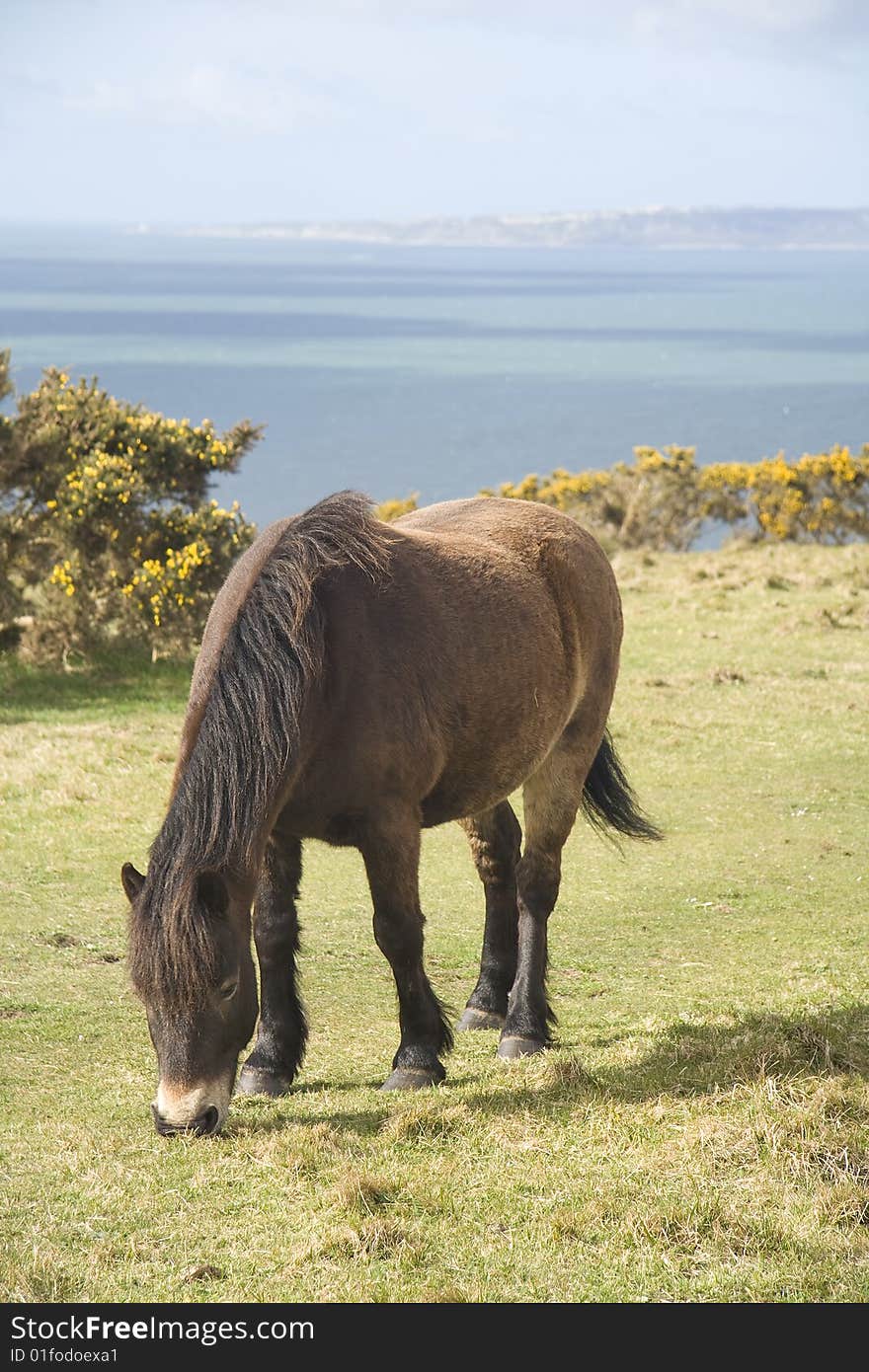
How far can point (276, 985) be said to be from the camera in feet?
18.7

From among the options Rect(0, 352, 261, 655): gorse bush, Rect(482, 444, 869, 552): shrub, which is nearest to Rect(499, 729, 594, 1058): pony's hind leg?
Rect(0, 352, 261, 655): gorse bush

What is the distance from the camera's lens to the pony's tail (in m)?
7.31

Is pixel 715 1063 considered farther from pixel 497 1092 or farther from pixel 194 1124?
pixel 194 1124

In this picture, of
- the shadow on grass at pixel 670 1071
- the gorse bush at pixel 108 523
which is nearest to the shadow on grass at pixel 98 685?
the gorse bush at pixel 108 523

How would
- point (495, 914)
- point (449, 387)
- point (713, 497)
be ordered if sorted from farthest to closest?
point (449, 387), point (713, 497), point (495, 914)

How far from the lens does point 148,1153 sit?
481 centimetres

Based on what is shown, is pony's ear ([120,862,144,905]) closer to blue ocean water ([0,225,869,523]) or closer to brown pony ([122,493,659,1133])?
brown pony ([122,493,659,1133])

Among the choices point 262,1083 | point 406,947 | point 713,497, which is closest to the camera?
point 406,947

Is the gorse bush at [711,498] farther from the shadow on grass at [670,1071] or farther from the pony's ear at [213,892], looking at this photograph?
the pony's ear at [213,892]

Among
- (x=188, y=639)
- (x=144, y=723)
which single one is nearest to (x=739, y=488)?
(x=188, y=639)

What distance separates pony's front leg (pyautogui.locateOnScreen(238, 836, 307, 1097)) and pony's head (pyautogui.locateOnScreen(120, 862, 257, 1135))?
1.06m

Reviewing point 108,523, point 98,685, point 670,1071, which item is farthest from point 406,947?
point 108,523

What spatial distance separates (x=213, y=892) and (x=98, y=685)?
9876 mm

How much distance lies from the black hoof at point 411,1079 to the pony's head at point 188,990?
115cm
